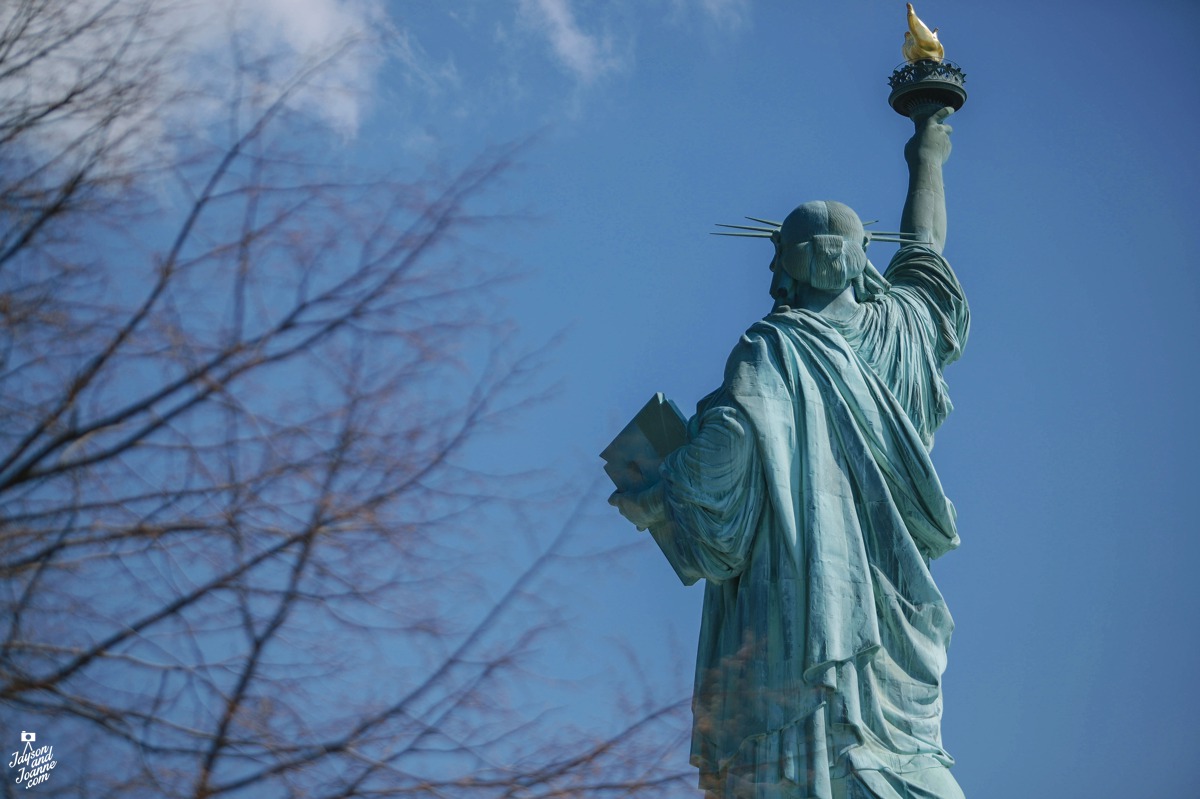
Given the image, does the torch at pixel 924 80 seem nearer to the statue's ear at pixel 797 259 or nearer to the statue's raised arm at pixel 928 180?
the statue's raised arm at pixel 928 180

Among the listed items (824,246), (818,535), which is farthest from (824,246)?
(818,535)

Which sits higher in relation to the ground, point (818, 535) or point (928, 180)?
point (928, 180)

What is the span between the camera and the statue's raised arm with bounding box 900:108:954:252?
13.7 m

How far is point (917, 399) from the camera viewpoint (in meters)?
12.8

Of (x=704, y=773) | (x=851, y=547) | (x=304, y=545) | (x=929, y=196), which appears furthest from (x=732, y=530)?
(x=304, y=545)

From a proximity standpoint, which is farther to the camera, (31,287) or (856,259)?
(856,259)

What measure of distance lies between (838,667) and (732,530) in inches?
46.9

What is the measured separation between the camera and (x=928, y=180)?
13828 mm

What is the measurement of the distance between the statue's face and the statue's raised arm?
110cm

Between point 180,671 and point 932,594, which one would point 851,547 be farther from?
point 180,671

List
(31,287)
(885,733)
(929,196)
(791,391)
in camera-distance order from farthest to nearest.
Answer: (929,196) → (791,391) → (885,733) → (31,287)

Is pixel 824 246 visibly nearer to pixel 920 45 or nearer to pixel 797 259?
pixel 797 259

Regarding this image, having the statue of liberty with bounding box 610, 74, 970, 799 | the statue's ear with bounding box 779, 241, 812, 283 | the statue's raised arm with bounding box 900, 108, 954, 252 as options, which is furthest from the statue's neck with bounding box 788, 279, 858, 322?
the statue's raised arm with bounding box 900, 108, 954, 252

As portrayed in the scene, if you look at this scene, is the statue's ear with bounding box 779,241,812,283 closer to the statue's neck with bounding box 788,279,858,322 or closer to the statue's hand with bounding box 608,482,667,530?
the statue's neck with bounding box 788,279,858,322
